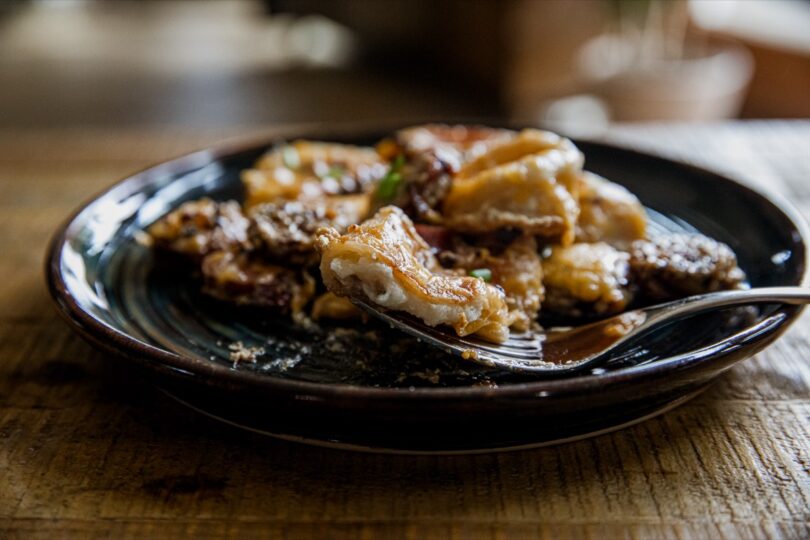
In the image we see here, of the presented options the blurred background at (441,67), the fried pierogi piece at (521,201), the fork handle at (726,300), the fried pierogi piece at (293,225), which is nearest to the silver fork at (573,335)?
the fork handle at (726,300)

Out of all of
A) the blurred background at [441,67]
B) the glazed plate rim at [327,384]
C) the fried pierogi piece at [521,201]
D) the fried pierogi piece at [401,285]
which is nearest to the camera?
the glazed plate rim at [327,384]

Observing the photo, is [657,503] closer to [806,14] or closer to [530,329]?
[530,329]

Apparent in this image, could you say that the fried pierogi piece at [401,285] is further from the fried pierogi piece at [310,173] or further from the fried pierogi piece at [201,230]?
the fried pierogi piece at [310,173]

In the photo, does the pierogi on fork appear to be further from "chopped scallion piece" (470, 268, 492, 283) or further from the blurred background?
the blurred background

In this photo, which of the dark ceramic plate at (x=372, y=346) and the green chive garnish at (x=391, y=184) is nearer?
the dark ceramic plate at (x=372, y=346)

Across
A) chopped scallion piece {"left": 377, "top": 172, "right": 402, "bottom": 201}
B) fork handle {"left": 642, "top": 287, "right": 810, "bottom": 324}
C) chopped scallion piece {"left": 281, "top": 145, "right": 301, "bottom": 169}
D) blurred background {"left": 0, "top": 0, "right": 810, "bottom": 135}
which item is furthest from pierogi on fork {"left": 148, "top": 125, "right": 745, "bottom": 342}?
blurred background {"left": 0, "top": 0, "right": 810, "bottom": 135}

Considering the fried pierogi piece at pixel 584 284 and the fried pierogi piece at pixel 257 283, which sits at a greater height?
the fried pierogi piece at pixel 584 284
